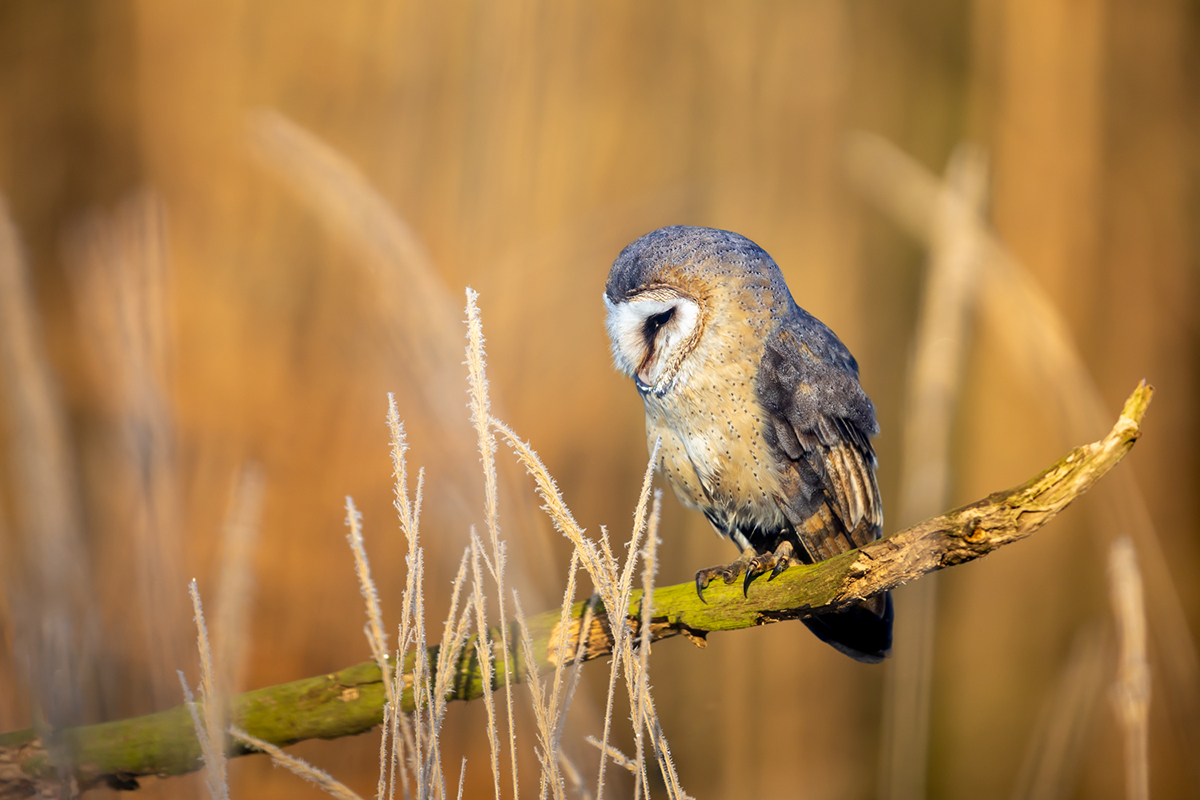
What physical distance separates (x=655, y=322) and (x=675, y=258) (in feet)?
0.25

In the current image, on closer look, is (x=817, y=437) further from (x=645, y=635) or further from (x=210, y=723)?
(x=210, y=723)

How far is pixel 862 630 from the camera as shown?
0.75 meters

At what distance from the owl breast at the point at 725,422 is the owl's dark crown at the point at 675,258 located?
6 cm

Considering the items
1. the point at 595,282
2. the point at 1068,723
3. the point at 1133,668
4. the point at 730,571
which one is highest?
the point at 595,282

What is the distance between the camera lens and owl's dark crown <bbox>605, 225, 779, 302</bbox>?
2.28 ft

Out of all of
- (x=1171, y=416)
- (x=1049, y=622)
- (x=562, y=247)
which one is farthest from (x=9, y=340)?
(x=1171, y=416)

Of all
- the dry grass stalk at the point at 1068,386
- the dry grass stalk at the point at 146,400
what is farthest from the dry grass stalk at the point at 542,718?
the dry grass stalk at the point at 1068,386

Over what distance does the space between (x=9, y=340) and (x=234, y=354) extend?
580 millimetres

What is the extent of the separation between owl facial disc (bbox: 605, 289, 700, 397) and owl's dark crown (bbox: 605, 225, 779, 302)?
0.01m

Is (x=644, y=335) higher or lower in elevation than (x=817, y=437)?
higher

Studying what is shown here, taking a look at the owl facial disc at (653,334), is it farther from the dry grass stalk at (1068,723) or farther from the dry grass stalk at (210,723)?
the dry grass stalk at (1068,723)

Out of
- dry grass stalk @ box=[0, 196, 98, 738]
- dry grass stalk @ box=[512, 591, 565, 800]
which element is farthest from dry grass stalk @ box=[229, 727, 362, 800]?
dry grass stalk @ box=[0, 196, 98, 738]

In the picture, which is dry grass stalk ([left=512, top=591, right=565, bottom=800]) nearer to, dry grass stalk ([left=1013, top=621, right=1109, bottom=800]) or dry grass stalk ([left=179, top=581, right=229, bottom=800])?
dry grass stalk ([left=179, top=581, right=229, bottom=800])

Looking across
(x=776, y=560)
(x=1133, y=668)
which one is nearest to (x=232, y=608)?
(x=776, y=560)
